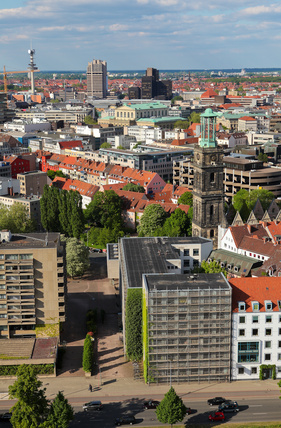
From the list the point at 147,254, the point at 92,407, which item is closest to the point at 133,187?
the point at 147,254

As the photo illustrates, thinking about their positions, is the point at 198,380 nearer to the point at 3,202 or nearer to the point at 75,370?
the point at 75,370

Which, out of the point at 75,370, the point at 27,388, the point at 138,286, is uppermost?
the point at 138,286

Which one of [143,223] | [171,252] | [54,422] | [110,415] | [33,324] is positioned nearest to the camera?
[54,422]

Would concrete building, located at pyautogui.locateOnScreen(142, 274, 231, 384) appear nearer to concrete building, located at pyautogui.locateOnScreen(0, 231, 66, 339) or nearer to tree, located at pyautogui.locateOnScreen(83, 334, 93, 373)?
tree, located at pyautogui.locateOnScreen(83, 334, 93, 373)

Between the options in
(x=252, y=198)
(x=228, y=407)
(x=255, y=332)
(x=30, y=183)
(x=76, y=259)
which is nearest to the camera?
(x=228, y=407)

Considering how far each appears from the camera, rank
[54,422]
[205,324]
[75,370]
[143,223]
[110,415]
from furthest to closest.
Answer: [143,223], [75,370], [205,324], [110,415], [54,422]

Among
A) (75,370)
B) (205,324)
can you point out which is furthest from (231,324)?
(75,370)

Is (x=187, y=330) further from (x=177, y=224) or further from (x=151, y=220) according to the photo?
(x=151, y=220)
